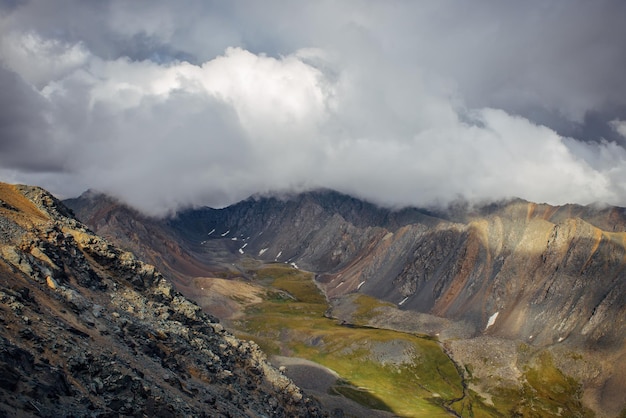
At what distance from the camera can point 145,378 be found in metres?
42.6

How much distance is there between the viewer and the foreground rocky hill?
108 feet

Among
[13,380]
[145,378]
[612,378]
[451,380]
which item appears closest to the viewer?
[13,380]

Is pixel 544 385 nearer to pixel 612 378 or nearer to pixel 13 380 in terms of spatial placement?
pixel 612 378

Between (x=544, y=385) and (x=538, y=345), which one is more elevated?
(x=538, y=345)

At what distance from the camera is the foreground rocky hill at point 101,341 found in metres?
32.8

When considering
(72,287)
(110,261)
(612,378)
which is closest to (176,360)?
(72,287)

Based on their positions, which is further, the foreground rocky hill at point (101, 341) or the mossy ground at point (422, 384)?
the mossy ground at point (422, 384)

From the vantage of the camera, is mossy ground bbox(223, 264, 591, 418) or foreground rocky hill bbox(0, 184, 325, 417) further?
mossy ground bbox(223, 264, 591, 418)

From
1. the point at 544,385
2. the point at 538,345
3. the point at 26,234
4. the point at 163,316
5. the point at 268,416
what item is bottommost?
the point at 268,416

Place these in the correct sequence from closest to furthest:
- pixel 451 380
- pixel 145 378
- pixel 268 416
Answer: pixel 145 378
pixel 268 416
pixel 451 380

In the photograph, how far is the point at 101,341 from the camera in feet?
144

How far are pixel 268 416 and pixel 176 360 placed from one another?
1485 cm

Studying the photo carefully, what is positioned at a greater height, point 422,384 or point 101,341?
point 422,384

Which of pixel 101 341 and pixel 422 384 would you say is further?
pixel 422 384
